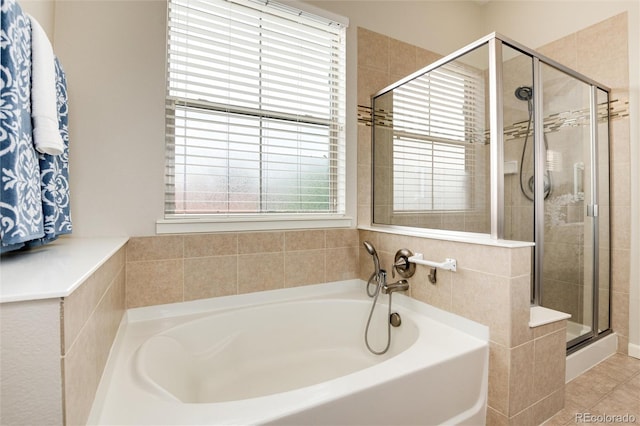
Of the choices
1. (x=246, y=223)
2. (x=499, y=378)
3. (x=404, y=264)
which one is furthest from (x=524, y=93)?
(x=246, y=223)

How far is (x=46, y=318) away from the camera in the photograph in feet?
2.02

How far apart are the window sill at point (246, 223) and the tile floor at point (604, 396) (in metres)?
1.56

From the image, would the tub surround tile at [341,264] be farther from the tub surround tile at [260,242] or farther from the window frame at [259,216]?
the tub surround tile at [260,242]

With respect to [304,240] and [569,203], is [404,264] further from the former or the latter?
[569,203]

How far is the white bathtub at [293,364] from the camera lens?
91 centimetres

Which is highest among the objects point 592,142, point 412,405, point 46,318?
point 592,142

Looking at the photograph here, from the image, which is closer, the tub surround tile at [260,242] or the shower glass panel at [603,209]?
the tub surround tile at [260,242]

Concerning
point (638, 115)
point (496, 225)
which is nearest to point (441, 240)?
point (496, 225)

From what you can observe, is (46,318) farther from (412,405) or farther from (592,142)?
(592,142)

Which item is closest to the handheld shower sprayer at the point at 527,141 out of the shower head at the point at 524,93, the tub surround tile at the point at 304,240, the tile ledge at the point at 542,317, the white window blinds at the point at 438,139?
the shower head at the point at 524,93

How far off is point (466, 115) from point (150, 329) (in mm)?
2073

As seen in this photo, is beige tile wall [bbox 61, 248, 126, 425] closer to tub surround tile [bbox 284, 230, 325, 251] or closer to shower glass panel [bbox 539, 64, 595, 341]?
tub surround tile [bbox 284, 230, 325, 251]

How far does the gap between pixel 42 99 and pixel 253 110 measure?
111cm

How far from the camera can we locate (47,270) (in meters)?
0.79
